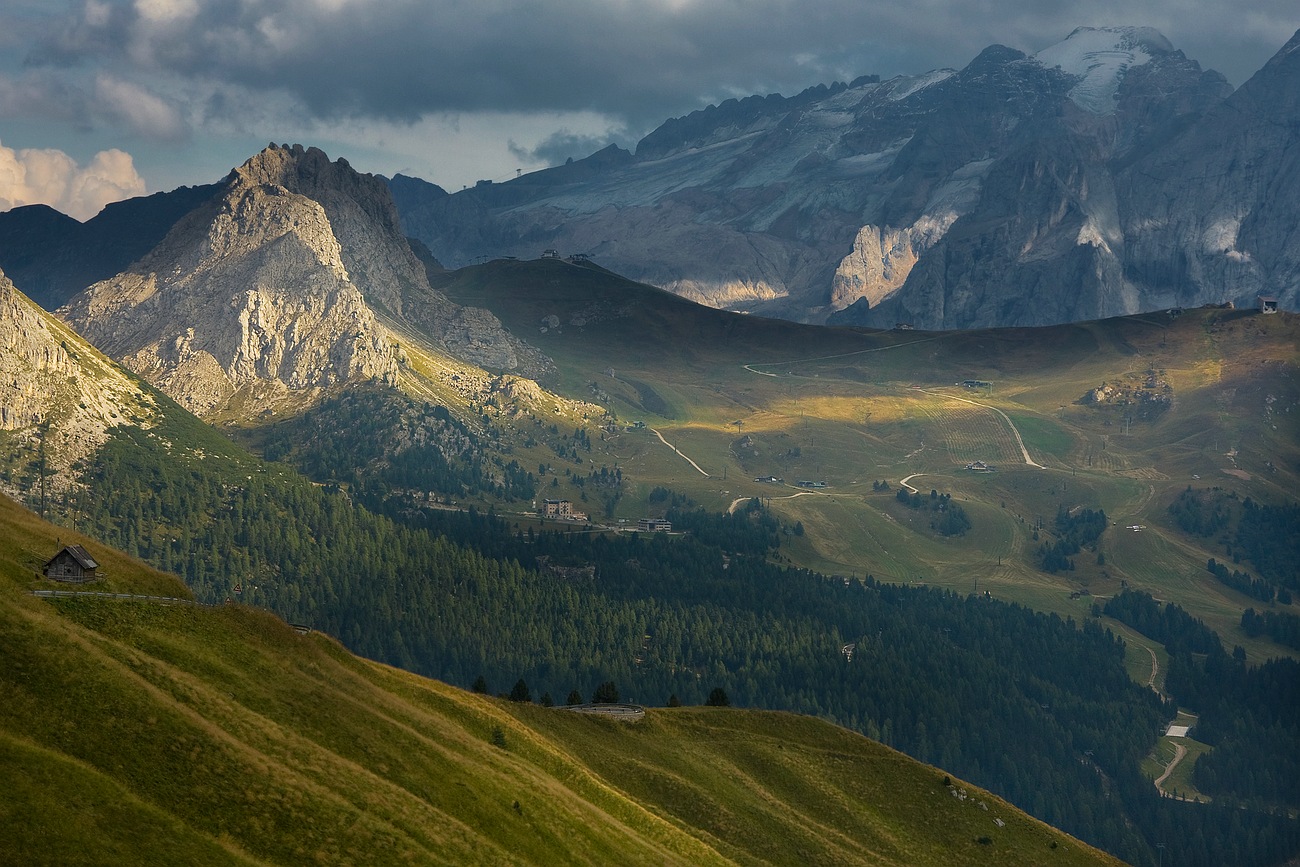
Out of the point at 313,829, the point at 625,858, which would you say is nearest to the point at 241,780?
the point at 313,829

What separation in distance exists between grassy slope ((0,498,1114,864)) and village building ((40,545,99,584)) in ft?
9.75

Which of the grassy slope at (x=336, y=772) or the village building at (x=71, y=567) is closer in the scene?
the grassy slope at (x=336, y=772)

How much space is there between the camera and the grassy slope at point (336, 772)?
306 feet

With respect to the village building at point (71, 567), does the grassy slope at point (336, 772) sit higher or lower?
lower

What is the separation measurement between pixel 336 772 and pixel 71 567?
37182mm

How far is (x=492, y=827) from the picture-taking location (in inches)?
4665

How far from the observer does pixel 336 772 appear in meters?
111

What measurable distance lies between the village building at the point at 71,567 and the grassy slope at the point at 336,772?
2.97 m

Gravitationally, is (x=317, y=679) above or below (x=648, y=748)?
above

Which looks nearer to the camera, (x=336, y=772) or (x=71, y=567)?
(x=336, y=772)

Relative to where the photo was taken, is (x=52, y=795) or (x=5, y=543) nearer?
(x=52, y=795)

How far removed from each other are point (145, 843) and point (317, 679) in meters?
42.5

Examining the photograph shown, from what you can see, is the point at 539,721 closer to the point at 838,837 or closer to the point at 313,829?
the point at 838,837

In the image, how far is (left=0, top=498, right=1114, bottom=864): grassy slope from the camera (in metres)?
93.4
